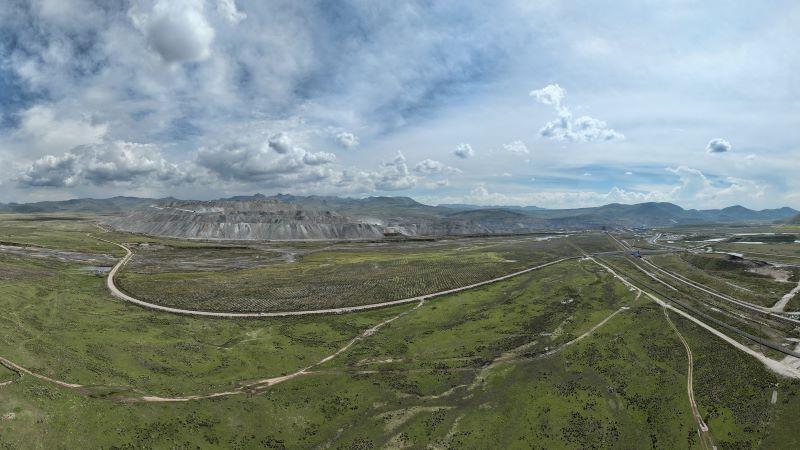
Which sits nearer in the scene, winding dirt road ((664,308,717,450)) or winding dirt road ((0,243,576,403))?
winding dirt road ((664,308,717,450))

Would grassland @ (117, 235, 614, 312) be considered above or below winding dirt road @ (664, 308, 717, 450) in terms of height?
above

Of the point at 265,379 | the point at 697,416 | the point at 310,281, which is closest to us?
the point at 697,416

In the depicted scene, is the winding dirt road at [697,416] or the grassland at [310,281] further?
the grassland at [310,281]

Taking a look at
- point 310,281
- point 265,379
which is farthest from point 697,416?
point 310,281

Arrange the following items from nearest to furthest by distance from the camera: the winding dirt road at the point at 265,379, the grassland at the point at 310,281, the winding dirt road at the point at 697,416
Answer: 1. the winding dirt road at the point at 697,416
2. the winding dirt road at the point at 265,379
3. the grassland at the point at 310,281

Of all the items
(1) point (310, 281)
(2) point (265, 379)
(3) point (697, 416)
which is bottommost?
(2) point (265, 379)

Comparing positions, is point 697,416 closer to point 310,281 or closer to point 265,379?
point 265,379

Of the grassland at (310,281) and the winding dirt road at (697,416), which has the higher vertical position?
the grassland at (310,281)

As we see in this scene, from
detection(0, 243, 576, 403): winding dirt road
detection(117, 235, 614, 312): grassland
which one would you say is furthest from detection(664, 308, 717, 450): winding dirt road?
detection(117, 235, 614, 312): grassland

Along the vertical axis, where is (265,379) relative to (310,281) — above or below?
below

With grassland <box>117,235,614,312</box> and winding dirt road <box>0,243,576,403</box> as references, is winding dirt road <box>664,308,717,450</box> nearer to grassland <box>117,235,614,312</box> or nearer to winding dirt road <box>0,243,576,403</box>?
winding dirt road <box>0,243,576,403</box>

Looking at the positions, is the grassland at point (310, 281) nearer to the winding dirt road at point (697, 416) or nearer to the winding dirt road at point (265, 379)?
the winding dirt road at point (265, 379)

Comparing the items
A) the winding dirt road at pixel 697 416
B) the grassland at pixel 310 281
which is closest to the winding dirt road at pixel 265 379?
the grassland at pixel 310 281
